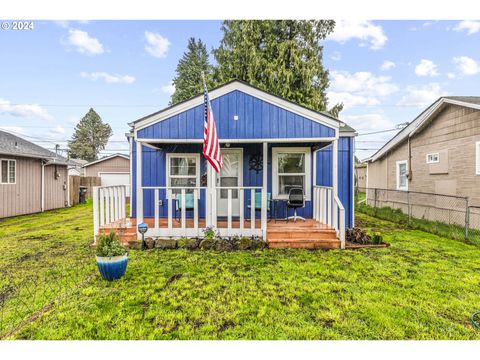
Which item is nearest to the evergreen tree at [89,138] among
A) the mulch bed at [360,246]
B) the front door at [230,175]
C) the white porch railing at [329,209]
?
the front door at [230,175]

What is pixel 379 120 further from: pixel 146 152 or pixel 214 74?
pixel 146 152

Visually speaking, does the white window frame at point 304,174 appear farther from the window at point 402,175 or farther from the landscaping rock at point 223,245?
the window at point 402,175

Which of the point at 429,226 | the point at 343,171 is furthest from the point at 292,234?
the point at 429,226

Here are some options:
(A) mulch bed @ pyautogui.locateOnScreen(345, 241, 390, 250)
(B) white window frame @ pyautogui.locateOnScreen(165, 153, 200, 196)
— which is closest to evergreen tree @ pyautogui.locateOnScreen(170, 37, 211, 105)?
(B) white window frame @ pyautogui.locateOnScreen(165, 153, 200, 196)

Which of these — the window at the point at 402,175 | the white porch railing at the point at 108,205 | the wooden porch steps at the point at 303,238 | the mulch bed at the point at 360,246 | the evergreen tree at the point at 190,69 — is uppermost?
the evergreen tree at the point at 190,69

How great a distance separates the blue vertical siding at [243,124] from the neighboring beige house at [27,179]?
861cm

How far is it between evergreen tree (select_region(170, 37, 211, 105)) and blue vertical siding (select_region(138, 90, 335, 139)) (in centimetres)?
2178

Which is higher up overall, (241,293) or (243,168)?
(243,168)

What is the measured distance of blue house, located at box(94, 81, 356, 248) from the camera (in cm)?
601

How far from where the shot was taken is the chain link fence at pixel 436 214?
23.5ft

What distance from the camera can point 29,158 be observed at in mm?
12133

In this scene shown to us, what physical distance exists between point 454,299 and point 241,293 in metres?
2.75

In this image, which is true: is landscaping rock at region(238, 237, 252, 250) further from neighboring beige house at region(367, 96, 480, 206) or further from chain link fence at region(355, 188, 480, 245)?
neighboring beige house at region(367, 96, 480, 206)
